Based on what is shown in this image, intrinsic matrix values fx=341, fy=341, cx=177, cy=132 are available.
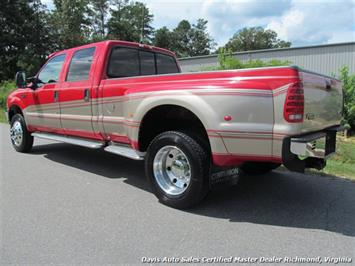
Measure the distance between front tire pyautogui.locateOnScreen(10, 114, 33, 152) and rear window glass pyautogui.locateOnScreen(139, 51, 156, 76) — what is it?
315cm

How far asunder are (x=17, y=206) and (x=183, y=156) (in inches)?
83.7

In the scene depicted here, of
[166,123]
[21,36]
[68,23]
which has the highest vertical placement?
[68,23]

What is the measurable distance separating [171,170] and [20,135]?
461cm

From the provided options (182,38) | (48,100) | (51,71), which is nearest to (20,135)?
(48,100)

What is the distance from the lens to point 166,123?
4.71 m

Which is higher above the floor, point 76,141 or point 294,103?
point 294,103

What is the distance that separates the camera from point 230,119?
351 cm

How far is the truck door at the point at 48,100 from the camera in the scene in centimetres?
616

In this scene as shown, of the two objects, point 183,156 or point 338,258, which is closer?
point 338,258

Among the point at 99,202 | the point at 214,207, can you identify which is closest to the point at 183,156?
the point at 214,207

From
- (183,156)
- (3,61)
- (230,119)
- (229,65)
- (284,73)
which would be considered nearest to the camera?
(284,73)

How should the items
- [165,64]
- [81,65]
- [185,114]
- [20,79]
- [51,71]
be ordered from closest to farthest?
[185,114] → [81,65] → [165,64] → [51,71] → [20,79]

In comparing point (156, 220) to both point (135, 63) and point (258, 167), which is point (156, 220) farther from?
point (135, 63)

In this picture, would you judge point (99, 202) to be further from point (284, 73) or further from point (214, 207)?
point (284, 73)
